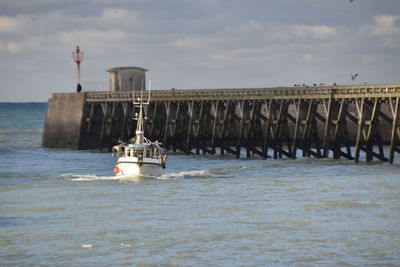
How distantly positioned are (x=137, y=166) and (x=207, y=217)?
13.8 meters

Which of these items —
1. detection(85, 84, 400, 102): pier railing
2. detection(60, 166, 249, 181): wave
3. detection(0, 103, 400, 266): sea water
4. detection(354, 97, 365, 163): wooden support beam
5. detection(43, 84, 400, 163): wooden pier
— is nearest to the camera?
detection(0, 103, 400, 266): sea water

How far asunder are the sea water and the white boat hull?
746 millimetres

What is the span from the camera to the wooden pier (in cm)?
5153

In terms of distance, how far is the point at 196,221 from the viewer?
29.2 m

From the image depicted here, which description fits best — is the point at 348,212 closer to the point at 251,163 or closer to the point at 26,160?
the point at 251,163

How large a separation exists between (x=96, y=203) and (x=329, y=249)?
1287 cm

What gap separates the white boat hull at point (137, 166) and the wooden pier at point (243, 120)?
12322 mm

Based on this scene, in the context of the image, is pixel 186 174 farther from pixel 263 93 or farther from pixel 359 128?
pixel 263 93

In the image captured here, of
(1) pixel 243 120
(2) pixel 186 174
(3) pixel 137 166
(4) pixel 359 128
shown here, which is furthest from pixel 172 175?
(1) pixel 243 120

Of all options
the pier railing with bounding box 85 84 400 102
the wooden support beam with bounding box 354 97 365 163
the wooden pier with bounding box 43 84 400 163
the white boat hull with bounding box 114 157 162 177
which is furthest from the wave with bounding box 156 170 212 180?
the pier railing with bounding box 85 84 400 102

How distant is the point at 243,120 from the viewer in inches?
2312

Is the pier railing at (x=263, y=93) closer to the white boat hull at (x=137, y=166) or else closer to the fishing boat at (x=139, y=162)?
the fishing boat at (x=139, y=162)

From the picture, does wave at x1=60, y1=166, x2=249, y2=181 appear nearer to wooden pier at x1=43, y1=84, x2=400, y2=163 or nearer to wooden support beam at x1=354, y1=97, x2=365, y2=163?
wooden support beam at x1=354, y1=97, x2=365, y2=163

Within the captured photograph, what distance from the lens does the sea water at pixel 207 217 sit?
23.6m
